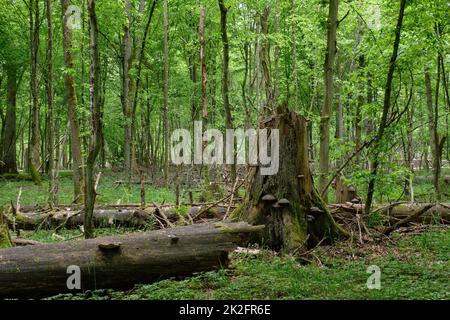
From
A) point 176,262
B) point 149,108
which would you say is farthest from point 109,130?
point 176,262

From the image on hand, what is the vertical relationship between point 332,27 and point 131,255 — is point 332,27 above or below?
above

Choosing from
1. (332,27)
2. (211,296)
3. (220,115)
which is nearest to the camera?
(211,296)

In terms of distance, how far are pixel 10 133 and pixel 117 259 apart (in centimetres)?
2444

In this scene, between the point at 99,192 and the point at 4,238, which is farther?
the point at 99,192

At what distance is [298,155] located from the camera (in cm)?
835

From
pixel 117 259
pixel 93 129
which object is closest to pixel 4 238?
pixel 93 129

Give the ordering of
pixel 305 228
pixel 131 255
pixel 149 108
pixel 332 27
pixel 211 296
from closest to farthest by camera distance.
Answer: pixel 211 296 < pixel 131 255 < pixel 305 228 < pixel 332 27 < pixel 149 108

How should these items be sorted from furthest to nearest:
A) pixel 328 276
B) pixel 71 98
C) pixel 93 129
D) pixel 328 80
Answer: pixel 71 98 → pixel 328 80 → pixel 93 129 → pixel 328 276

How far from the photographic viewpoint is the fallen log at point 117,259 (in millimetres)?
5363

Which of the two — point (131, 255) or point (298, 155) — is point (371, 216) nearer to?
point (298, 155)

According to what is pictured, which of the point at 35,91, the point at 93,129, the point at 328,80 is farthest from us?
the point at 35,91

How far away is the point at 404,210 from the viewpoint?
1038 centimetres

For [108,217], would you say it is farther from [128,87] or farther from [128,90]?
[128,87]
